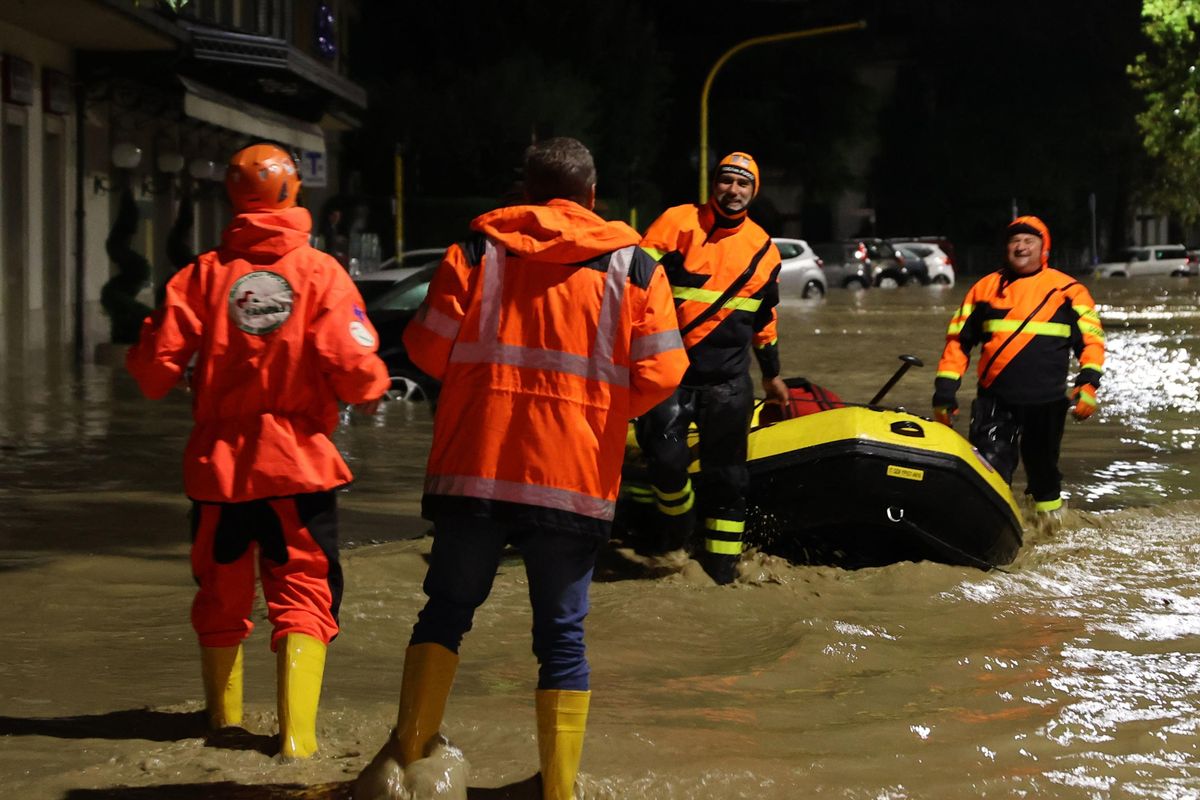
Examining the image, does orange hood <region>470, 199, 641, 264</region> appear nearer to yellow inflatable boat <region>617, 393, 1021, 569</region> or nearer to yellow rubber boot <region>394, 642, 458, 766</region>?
yellow rubber boot <region>394, 642, 458, 766</region>

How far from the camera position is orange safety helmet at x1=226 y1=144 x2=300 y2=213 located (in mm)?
4855

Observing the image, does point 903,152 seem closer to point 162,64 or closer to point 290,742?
point 162,64

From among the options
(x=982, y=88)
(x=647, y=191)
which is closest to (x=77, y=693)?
(x=647, y=191)

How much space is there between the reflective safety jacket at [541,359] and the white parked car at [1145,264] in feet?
204

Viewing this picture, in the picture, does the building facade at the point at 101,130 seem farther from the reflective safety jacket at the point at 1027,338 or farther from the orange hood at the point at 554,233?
the orange hood at the point at 554,233

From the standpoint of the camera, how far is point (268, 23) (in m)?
32.5

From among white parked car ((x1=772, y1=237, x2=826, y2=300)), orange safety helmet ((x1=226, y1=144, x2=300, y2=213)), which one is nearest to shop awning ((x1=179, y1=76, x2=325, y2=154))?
white parked car ((x1=772, y1=237, x2=826, y2=300))

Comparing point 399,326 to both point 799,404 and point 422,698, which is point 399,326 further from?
point 422,698

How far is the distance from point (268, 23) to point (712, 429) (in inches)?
1052

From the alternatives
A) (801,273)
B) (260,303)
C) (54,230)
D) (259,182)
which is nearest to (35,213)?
(54,230)

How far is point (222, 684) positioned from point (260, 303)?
1008 mm

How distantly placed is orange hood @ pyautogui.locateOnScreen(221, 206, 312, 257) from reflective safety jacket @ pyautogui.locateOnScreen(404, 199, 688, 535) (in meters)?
0.54

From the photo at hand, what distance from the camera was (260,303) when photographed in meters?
4.75

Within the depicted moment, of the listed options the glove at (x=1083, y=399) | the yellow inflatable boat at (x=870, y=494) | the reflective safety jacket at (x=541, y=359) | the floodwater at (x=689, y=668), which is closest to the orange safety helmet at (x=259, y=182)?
the reflective safety jacket at (x=541, y=359)
